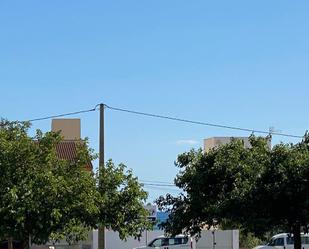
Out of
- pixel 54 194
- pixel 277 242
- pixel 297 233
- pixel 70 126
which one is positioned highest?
pixel 70 126

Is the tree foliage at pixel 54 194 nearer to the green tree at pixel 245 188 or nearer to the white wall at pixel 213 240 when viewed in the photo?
the green tree at pixel 245 188

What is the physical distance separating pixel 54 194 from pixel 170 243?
25182 mm

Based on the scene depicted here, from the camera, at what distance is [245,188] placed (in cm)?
2419

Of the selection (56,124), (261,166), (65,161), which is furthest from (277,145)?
(56,124)


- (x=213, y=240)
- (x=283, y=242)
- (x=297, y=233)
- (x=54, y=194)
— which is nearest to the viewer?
(x=54, y=194)

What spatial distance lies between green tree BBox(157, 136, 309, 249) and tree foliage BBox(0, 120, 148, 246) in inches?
118

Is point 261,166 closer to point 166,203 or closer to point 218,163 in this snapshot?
point 218,163

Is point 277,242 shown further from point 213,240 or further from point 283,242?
point 213,240

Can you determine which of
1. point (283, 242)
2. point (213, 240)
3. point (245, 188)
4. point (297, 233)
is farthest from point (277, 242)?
point (245, 188)

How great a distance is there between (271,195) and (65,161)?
7058mm

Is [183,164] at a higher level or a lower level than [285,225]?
higher

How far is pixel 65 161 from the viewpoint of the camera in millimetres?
22750

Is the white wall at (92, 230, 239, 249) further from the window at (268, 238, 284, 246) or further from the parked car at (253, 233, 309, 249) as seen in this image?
the window at (268, 238, 284, 246)

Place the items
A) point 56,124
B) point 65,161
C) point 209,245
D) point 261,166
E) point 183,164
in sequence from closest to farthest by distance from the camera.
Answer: point 65,161 < point 261,166 < point 183,164 < point 209,245 < point 56,124
